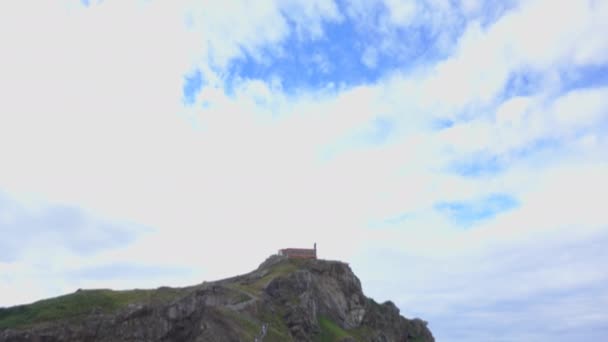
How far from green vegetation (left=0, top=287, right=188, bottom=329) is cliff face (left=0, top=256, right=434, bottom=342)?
16cm

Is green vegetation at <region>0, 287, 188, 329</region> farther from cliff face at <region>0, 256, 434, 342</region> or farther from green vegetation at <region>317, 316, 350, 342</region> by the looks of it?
green vegetation at <region>317, 316, 350, 342</region>

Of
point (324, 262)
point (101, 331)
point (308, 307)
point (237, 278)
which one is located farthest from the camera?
point (324, 262)

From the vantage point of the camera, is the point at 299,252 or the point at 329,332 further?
the point at 299,252

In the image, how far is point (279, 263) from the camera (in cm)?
12900

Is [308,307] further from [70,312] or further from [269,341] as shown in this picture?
[70,312]

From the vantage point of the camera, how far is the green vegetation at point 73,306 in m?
87.9

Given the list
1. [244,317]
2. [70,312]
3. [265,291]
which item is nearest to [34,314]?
[70,312]

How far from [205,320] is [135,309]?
11.2 m

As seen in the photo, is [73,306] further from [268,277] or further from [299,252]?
[299,252]

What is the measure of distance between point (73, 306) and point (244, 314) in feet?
83.9

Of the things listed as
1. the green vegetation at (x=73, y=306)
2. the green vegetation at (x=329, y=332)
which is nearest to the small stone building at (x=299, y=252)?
the green vegetation at (x=329, y=332)

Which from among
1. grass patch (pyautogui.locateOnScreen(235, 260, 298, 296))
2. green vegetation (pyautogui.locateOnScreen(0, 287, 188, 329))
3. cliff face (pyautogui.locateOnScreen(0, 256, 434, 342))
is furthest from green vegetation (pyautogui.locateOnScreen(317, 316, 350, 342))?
green vegetation (pyautogui.locateOnScreen(0, 287, 188, 329))

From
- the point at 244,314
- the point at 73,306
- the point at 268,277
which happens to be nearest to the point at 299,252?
the point at 268,277

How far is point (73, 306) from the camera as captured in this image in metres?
91.7
